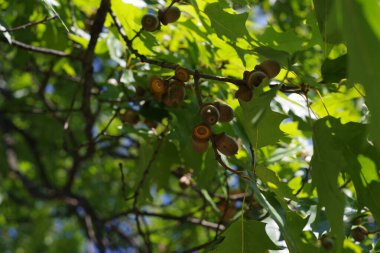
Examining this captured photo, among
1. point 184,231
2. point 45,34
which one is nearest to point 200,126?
point 45,34

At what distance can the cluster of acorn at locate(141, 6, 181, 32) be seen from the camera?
2.37 meters

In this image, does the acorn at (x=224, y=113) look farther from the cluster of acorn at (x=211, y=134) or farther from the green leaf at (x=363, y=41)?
the green leaf at (x=363, y=41)

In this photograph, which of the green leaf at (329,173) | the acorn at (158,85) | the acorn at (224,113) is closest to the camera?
the green leaf at (329,173)

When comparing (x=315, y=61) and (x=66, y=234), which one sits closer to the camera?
(x=315, y=61)

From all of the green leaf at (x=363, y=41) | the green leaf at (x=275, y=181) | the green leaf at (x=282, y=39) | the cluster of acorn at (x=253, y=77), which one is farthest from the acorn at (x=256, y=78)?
the green leaf at (x=363, y=41)

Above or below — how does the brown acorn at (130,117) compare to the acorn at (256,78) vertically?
above

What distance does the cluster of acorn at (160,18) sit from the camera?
7.77ft

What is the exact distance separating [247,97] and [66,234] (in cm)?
589

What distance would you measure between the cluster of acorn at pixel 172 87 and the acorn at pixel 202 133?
0.26 m

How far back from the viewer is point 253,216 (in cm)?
278

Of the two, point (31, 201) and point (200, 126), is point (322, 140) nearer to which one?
point (200, 126)

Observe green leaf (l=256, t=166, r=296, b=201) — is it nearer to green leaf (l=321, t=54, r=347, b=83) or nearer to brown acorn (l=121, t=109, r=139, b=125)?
green leaf (l=321, t=54, r=347, b=83)

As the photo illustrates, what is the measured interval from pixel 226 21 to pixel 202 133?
1.51ft

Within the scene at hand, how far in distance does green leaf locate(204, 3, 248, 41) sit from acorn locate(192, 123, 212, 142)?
38 cm
